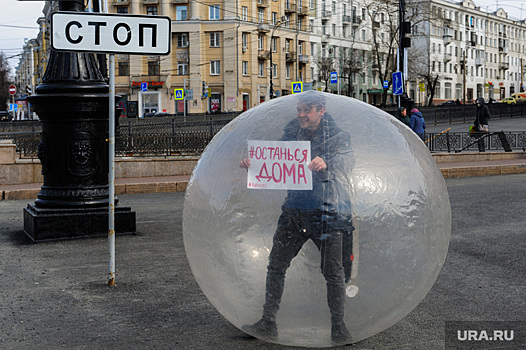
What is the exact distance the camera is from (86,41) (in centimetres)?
636

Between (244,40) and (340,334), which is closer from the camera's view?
(340,334)

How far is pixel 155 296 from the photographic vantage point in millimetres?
5941

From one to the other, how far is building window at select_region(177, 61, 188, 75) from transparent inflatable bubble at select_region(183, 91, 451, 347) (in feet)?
227

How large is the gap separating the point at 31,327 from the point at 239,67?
6757 centimetres

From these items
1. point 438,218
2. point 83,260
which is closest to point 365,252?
point 438,218

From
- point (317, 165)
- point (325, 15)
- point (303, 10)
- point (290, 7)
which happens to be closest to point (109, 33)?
point (317, 165)

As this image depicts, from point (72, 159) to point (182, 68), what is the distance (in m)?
65.1

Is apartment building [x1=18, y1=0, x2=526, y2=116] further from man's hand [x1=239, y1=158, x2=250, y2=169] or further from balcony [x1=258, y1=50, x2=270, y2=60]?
man's hand [x1=239, y1=158, x2=250, y2=169]

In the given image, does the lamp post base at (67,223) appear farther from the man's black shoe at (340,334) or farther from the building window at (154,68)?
the building window at (154,68)

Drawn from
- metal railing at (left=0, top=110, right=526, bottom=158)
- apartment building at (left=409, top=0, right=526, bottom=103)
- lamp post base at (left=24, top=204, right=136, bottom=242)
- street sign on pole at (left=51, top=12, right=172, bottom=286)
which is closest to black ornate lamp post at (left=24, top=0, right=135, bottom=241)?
lamp post base at (left=24, top=204, right=136, bottom=242)

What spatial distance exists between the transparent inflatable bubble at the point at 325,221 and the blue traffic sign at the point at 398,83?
78.1ft

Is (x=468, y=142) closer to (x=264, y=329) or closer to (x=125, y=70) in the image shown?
(x=264, y=329)

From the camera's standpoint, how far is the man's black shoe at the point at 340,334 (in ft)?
13.2

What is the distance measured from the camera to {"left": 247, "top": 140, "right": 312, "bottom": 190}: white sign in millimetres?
3898
